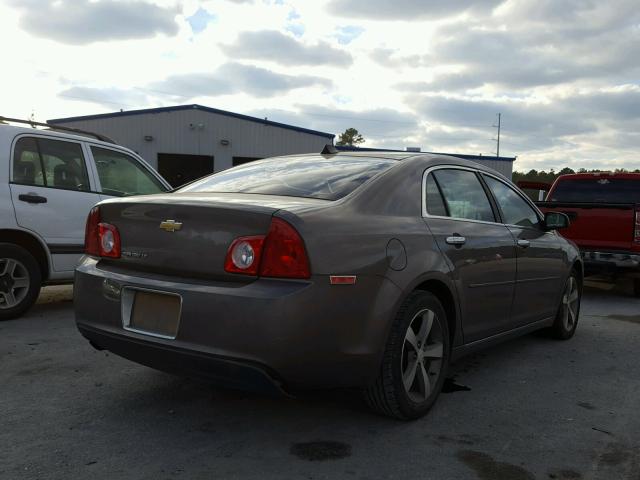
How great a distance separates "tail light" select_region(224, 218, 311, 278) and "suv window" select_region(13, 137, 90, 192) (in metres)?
3.63

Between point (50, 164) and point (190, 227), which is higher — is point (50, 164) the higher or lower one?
the higher one

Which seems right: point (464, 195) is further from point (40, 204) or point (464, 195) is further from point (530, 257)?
point (40, 204)

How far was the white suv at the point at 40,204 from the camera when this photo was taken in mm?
5488

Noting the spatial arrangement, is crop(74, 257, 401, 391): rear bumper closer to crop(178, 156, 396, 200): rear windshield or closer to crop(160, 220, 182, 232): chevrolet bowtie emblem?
crop(160, 220, 182, 232): chevrolet bowtie emblem

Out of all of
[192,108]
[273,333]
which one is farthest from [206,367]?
[192,108]

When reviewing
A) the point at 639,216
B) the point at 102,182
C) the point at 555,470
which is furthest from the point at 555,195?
the point at 555,470

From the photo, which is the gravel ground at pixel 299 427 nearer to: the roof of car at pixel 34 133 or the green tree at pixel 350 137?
the roof of car at pixel 34 133

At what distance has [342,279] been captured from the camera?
2.92 m

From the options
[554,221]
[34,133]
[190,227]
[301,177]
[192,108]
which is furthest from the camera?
[192,108]

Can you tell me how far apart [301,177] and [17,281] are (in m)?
3.35


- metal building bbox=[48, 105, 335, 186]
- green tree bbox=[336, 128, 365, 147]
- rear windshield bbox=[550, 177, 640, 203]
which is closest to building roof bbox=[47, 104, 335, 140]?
metal building bbox=[48, 105, 335, 186]

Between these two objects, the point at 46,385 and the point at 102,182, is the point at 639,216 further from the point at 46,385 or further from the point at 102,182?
the point at 46,385

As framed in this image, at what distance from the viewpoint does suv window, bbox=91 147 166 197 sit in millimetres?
6273

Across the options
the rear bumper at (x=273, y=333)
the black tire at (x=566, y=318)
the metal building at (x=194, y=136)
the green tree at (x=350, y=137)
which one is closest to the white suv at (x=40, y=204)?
the rear bumper at (x=273, y=333)
